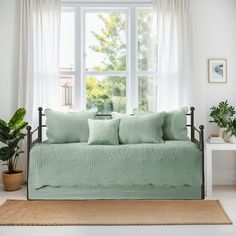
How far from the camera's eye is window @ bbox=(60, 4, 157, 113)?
498cm

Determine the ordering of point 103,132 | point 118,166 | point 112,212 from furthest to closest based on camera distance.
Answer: point 103,132 → point 118,166 → point 112,212

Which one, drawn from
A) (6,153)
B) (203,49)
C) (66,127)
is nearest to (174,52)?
(203,49)

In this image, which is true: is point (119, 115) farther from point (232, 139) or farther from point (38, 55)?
point (232, 139)

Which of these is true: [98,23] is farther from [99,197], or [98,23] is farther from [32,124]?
[99,197]

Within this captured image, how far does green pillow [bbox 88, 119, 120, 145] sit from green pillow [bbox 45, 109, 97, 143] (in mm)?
159

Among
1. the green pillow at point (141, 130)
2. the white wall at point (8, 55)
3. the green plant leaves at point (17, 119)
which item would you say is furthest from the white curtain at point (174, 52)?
the white wall at point (8, 55)

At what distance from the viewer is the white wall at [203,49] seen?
486cm

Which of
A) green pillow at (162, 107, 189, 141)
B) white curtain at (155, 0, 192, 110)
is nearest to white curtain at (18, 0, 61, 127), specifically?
white curtain at (155, 0, 192, 110)

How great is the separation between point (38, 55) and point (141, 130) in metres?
1.72

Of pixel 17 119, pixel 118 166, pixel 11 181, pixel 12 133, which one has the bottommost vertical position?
pixel 11 181

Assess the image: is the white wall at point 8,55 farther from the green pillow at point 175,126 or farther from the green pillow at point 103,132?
the green pillow at point 175,126

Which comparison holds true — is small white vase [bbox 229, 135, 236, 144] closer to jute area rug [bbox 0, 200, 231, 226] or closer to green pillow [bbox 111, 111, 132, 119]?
jute area rug [bbox 0, 200, 231, 226]

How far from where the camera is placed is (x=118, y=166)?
396 cm

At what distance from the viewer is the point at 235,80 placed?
4.92 metres
